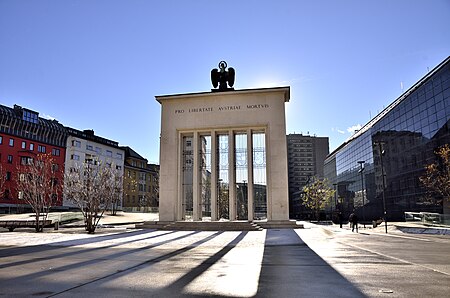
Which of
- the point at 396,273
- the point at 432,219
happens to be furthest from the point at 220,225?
the point at 396,273

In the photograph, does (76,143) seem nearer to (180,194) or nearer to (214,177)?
(180,194)

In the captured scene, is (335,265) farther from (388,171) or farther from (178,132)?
(388,171)

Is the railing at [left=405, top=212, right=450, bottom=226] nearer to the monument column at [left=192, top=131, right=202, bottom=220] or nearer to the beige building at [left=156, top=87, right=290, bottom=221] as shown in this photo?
the beige building at [left=156, top=87, right=290, bottom=221]

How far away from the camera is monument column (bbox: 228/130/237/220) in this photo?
107 feet

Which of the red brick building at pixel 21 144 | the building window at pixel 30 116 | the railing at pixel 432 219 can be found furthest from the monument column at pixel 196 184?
the building window at pixel 30 116

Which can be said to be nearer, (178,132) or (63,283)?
(63,283)

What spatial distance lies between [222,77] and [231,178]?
10.4 metres

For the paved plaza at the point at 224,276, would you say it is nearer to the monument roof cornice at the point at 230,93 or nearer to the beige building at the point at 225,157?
the beige building at the point at 225,157

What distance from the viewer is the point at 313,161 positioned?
458 ft

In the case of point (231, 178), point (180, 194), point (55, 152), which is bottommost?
point (180, 194)

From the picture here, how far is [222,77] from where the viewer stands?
3588 cm

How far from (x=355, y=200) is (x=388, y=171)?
79.4 feet

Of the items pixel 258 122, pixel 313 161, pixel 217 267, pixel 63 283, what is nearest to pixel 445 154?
pixel 258 122

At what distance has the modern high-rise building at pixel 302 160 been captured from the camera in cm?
13673
